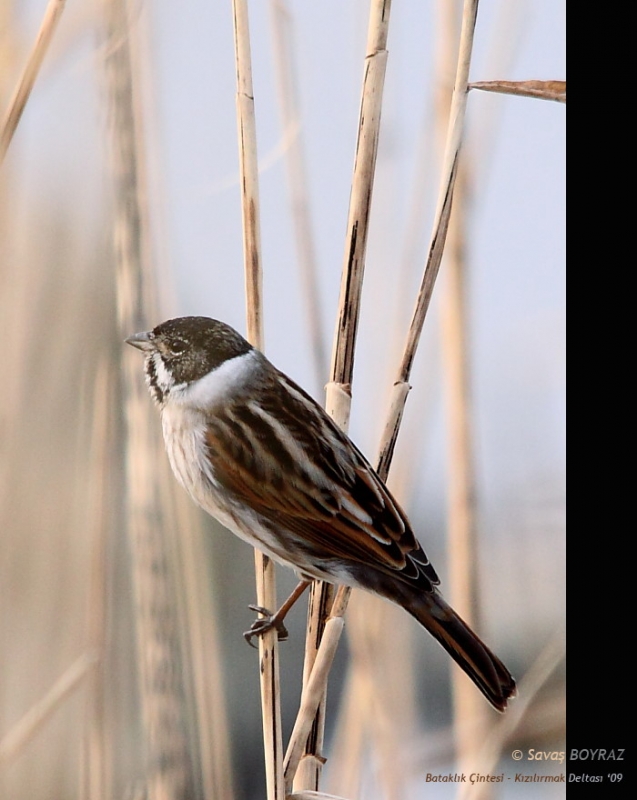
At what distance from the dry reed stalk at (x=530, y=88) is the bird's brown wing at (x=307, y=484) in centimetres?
49

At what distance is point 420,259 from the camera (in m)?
1.35

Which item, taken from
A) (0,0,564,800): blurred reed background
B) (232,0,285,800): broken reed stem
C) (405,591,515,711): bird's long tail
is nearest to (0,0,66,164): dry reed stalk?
(0,0,564,800): blurred reed background

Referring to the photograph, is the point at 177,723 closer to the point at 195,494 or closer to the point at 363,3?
the point at 195,494

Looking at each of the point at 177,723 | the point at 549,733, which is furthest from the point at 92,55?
the point at 549,733

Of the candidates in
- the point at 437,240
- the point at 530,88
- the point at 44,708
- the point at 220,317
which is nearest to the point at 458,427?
the point at 437,240

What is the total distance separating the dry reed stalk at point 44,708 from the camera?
1230mm

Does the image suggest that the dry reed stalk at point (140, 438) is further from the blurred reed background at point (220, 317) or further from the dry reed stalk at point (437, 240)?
the dry reed stalk at point (437, 240)

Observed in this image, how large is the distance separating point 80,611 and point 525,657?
0.67 meters

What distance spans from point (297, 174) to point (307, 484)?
1.41 feet

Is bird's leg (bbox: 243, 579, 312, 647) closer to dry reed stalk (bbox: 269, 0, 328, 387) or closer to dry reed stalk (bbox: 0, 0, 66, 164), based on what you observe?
dry reed stalk (bbox: 269, 0, 328, 387)

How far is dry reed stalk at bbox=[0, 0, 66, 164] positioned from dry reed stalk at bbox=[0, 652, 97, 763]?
0.65 meters

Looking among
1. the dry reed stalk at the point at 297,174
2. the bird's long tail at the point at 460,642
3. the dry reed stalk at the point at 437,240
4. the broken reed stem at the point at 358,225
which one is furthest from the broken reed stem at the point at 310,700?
the dry reed stalk at the point at 297,174

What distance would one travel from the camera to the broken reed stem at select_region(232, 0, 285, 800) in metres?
1.16

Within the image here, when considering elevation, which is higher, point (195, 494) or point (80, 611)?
point (195, 494)
